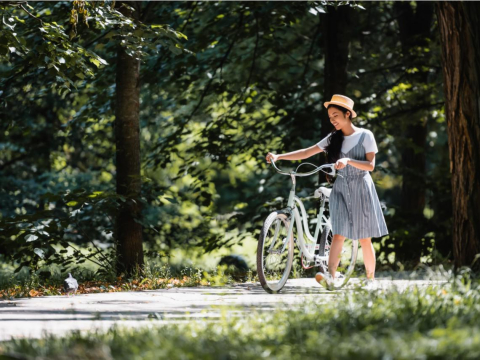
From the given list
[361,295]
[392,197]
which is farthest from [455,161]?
[392,197]

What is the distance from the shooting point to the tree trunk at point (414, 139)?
42.1ft

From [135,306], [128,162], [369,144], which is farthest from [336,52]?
[135,306]

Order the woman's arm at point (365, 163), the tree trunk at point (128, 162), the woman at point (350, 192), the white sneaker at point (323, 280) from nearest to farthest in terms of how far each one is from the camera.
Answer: the white sneaker at point (323, 280), the woman's arm at point (365, 163), the woman at point (350, 192), the tree trunk at point (128, 162)

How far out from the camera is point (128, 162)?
1005 cm

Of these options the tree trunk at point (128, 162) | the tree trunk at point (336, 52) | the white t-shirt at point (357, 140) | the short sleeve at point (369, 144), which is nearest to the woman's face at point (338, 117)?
the white t-shirt at point (357, 140)

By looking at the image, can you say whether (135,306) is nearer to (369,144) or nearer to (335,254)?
(335,254)

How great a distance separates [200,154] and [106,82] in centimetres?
213

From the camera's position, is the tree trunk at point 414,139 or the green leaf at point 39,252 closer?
the green leaf at point 39,252

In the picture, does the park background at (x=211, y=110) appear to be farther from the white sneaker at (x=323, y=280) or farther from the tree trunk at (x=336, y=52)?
the white sneaker at (x=323, y=280)

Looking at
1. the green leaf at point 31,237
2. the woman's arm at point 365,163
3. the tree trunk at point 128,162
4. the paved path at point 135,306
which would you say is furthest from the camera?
the tree trunk at point 128,162

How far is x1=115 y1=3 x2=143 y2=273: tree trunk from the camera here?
9898 mm

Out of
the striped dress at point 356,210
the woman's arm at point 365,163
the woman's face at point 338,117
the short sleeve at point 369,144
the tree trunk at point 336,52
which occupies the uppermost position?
the tree trunk at point 336,52

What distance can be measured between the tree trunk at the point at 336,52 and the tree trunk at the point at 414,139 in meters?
2.19

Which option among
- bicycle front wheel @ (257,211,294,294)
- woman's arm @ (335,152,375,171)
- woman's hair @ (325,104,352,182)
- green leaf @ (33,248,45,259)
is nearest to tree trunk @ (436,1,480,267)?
woman's arm @ (335,152,375,171)
